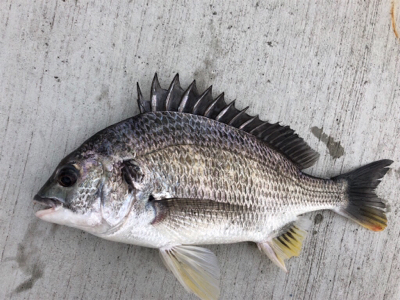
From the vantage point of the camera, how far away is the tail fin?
7.45 ft

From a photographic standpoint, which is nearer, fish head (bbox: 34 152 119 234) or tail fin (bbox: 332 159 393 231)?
fish head (bbox: 34 152 119 234)

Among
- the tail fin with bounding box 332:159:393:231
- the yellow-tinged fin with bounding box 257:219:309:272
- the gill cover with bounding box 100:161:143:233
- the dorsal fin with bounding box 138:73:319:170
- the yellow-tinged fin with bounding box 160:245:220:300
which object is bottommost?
the yellow-tinged fin with bounding box 160:245:220:300

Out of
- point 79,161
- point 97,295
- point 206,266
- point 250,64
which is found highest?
point 250,64

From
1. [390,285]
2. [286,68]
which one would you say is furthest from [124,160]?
[390,285]

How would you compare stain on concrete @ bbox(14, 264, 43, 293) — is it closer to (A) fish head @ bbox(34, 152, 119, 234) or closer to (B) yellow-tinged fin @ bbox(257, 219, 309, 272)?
(A) fish head @ bbox(34, 152, 119, 234)

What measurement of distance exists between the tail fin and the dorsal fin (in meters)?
0.34

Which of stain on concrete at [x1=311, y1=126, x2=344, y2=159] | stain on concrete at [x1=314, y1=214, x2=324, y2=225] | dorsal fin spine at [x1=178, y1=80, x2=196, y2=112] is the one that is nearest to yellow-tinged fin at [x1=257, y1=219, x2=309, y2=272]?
stain on concrete at [x1=314, y1=214, x2=324, y2=225]

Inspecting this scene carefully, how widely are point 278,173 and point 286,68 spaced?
876mm

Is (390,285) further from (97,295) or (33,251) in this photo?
(33,251)

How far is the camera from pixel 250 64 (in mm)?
2385

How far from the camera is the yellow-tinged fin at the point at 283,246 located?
215 centimetres

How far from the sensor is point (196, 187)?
1842 mm

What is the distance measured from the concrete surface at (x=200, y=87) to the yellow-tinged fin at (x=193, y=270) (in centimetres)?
30

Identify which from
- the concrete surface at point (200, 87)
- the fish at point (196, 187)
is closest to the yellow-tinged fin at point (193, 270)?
the fish at point (196, 187)
